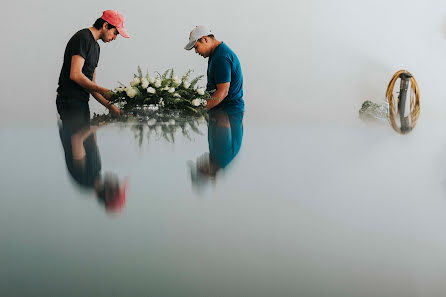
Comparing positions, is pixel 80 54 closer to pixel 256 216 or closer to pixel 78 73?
pixel 78 73

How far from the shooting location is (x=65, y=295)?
0.57 m

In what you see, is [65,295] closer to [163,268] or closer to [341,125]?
[163,268]

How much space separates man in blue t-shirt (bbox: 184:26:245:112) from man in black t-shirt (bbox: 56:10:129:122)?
590 mm

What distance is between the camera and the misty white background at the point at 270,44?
6922 mm

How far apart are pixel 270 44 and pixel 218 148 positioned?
6.00 m

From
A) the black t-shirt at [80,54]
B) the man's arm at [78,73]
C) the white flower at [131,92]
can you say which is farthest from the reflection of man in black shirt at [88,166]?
the black t-shirt at [80,54]

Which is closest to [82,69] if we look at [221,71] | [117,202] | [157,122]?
[221,71]

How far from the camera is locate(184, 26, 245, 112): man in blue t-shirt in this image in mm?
3270

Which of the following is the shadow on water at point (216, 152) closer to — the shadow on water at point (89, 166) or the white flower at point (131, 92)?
the shadow on water at point (89, 166)

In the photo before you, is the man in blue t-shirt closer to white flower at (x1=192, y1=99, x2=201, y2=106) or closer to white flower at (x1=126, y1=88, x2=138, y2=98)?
white flower at (x1=192, y1=99, x2=201, y2=106)

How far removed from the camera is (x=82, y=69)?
326 centimetres

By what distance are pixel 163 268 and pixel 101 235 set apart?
142 mm

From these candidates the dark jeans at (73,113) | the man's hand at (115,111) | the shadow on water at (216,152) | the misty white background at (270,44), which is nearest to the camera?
the shadow on water at (216,152)

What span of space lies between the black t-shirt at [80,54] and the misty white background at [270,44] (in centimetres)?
339
